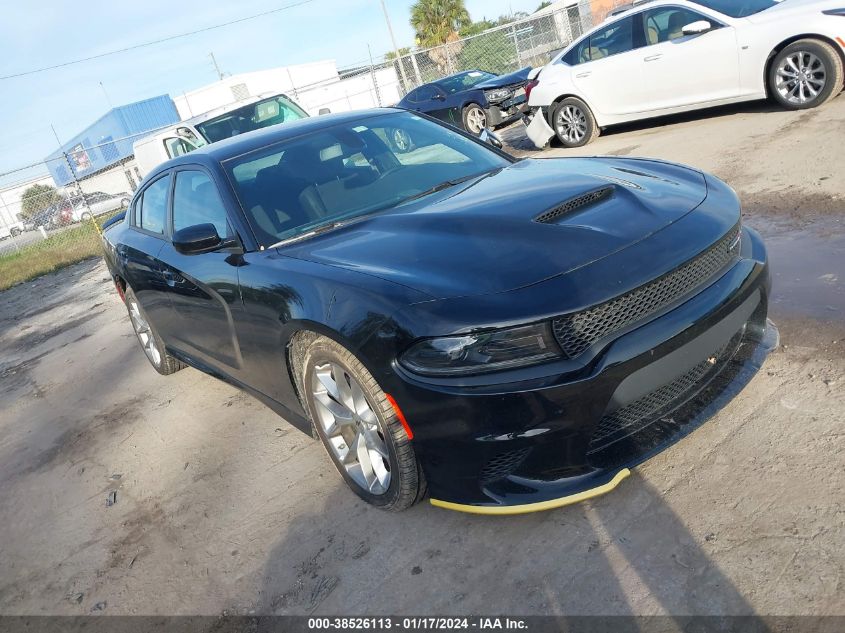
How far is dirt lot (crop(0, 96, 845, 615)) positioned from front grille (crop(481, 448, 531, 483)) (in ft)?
1.04

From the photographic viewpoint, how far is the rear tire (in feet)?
16.5

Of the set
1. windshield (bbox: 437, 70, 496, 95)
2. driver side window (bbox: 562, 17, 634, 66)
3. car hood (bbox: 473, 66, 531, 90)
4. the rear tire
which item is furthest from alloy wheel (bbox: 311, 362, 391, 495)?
windshield (bbox: 437, 70, 496, 95)

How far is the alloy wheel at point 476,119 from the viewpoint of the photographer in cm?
1295

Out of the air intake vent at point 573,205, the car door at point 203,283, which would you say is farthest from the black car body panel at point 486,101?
the air intake vent at point 573,205

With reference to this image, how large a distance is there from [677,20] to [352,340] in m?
7.75

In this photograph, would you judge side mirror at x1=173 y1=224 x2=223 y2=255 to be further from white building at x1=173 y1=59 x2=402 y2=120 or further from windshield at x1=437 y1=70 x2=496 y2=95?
white building at x1=173 y1=59 x2=402 y2=120

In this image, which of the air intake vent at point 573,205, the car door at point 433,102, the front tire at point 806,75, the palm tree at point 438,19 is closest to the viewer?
the air intake vent at point 573,205

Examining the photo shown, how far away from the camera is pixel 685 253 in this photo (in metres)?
2.44

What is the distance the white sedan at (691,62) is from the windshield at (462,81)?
152 inches

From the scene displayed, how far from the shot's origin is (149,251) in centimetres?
441

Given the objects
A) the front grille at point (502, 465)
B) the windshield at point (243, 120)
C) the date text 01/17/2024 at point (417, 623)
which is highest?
the windshield at point (243, 120)

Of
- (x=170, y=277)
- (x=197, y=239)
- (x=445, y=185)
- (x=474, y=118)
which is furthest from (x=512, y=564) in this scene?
(x=474, y=118)

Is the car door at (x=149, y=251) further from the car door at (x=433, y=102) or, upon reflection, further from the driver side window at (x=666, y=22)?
the car door at (x=433, y=102)

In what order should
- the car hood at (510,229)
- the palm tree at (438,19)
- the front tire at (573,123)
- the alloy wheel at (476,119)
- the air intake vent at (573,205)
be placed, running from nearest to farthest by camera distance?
the car hood at (510,229)
the air intake vent at (573,205)
the front tire at (573,123)
the alloy wheel at (476,119)
the palm tree at (438,19)
